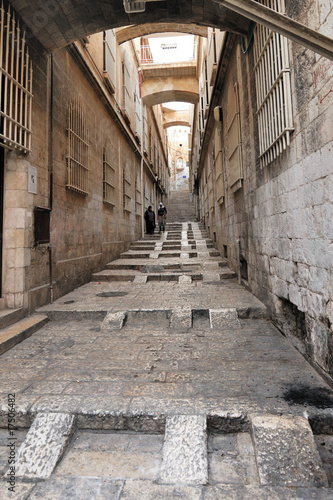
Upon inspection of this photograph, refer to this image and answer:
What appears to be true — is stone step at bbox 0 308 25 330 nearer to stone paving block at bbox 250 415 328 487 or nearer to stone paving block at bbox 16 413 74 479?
stone paving block at bbox 16 413 74 479

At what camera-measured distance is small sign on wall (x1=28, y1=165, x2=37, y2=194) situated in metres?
4.48

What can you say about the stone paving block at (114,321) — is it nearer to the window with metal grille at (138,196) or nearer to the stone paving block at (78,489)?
the stone paving block at (78,489)

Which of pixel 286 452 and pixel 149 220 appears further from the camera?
pixel 149 220

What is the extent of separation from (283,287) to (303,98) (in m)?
2.28

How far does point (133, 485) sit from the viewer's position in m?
1.68

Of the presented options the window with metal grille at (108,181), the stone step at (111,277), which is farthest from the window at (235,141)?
the window with metal grille at (108,181)

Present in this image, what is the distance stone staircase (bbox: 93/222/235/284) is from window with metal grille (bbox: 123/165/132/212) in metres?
1.77

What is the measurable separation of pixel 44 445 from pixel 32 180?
3.93m

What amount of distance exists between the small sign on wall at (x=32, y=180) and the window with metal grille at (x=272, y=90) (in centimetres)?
379

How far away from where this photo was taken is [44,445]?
196cm

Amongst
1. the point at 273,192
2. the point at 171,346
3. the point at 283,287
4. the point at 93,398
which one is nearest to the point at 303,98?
the point at 273,192

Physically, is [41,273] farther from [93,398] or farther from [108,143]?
[108,143]

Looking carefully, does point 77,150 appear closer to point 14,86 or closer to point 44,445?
point 14,86

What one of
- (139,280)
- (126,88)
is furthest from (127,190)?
(139,280)
